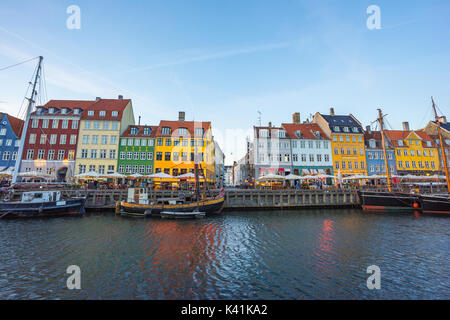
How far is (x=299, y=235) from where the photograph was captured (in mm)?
14969

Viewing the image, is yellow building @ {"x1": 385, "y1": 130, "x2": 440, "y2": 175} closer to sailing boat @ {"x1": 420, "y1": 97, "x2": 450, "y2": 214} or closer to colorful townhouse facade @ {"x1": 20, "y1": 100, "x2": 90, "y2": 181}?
sailing boat @ {"x1": 420, "y1": 97, "x2": 450, "y2": 214}

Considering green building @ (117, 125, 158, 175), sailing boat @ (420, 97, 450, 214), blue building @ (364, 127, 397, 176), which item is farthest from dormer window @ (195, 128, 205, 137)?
blue building @ (364, 127, 397, 176)

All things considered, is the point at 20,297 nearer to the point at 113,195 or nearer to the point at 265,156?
the point at 113,195

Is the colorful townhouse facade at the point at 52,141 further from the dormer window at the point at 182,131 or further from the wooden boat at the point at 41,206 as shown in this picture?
the dormer window at the point at 182,131

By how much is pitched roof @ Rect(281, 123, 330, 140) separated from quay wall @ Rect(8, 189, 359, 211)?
19103 millimetres

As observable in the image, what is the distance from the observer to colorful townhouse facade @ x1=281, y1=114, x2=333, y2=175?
4550cm

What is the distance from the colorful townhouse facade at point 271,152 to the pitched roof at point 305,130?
6.28 feet

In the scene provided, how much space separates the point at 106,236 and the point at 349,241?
16.4 metres

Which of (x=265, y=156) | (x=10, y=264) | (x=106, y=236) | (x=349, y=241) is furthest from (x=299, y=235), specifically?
(x=265, y=156)

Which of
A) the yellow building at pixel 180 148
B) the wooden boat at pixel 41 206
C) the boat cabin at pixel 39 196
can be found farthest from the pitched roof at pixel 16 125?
the wooden boat at pixel 41 206

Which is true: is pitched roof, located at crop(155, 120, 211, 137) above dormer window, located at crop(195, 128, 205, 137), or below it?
above

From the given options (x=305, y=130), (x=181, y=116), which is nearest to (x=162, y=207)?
(x=181, y=116)

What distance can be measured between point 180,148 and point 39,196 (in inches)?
957

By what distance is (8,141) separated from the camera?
42.8 meters
